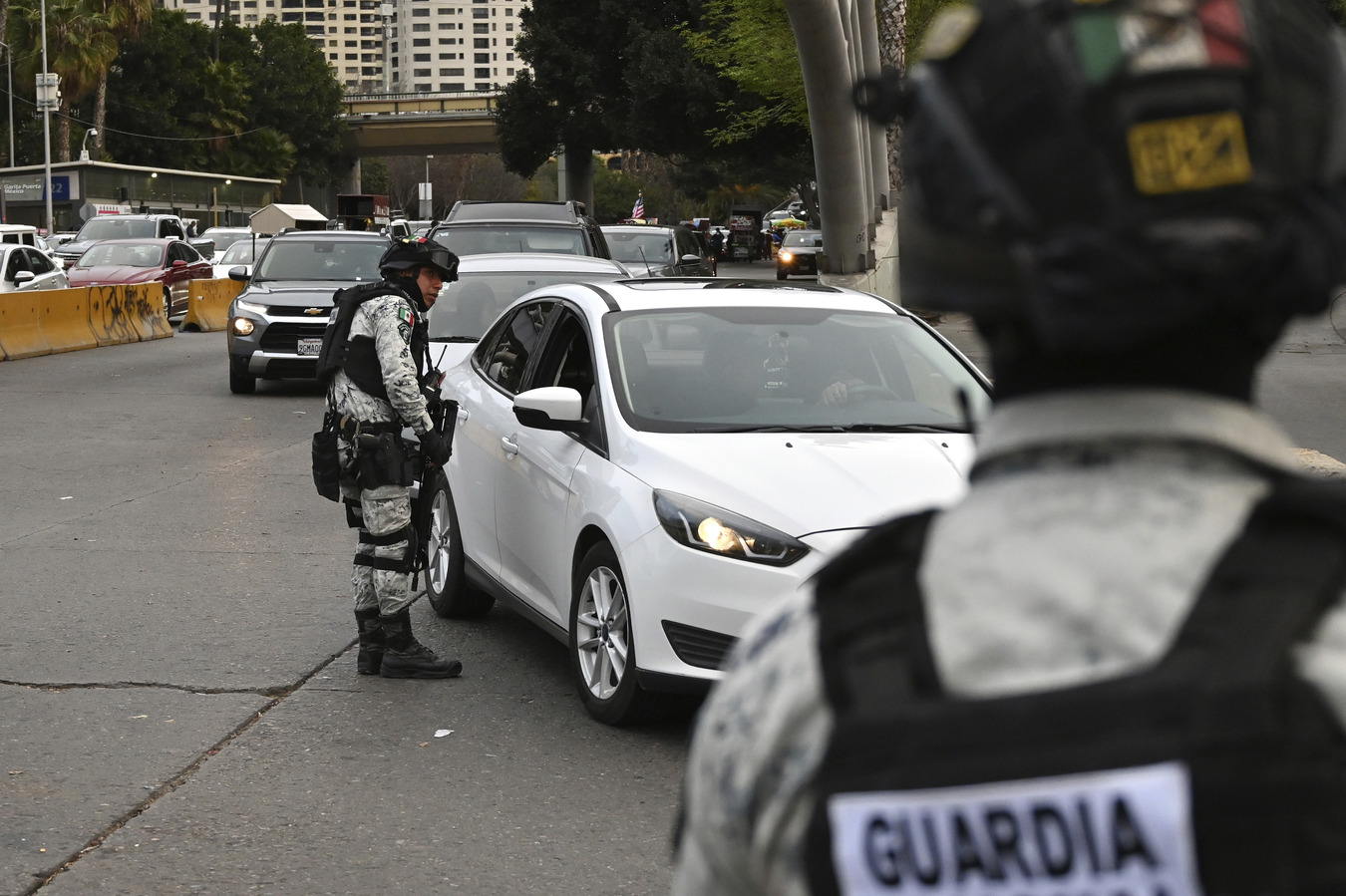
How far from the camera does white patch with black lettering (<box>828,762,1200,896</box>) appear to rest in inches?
40.8

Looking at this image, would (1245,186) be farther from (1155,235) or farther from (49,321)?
(49,321)

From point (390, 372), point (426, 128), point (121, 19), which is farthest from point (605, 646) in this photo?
point (426, 128)

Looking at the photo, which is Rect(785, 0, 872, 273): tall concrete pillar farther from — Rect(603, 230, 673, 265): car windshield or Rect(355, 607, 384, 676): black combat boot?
Rect(355, 607, 384, 676): black combat boot

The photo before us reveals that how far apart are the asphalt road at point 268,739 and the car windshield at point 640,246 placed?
1221 centimetres

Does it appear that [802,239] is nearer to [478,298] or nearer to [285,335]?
[285,335]

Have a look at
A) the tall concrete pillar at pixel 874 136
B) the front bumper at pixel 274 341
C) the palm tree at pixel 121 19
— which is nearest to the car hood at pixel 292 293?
the front bumper at pixel 274 341

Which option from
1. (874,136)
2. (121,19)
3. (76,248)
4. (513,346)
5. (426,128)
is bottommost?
(513,346)

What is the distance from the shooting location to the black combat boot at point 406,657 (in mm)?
6500

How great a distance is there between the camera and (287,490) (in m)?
11.5

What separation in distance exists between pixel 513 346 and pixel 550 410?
1.43m

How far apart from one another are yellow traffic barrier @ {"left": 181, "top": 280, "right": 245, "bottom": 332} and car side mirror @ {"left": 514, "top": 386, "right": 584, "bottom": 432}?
930 inches

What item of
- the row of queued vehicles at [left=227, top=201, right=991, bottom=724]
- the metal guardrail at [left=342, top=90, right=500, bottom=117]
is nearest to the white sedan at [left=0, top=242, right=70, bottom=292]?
the row of queued vehicles at [left=227, top=201, right=991, bottom=724]

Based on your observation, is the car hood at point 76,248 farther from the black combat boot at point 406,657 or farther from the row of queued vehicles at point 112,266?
the black combat boot at point 406,657

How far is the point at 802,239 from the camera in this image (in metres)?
52.6
